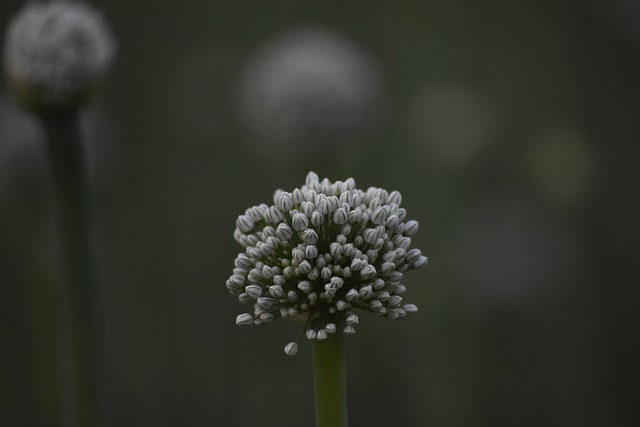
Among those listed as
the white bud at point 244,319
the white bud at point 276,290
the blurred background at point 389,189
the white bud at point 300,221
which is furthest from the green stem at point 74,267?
the blurred background at point 389,189

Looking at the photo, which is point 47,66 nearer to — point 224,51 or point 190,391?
point 190,391

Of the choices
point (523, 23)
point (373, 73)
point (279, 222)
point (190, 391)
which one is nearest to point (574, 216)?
point (373, 73)

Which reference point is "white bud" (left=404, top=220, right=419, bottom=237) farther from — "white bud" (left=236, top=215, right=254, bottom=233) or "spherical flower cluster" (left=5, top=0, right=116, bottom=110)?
"spherical flower cluster" (left=5, top=0, right=116, bottom=110)

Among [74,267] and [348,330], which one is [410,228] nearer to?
[348,330]

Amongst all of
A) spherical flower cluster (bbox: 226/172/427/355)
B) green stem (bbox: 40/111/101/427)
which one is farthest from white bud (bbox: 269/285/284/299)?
green stem (bbox: 40/111/101/427)

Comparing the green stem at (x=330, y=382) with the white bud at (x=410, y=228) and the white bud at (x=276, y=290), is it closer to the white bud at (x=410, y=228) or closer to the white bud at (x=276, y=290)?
the white bud at (x=276, y=290)

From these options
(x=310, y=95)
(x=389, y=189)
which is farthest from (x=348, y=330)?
(x=389, y=189)
